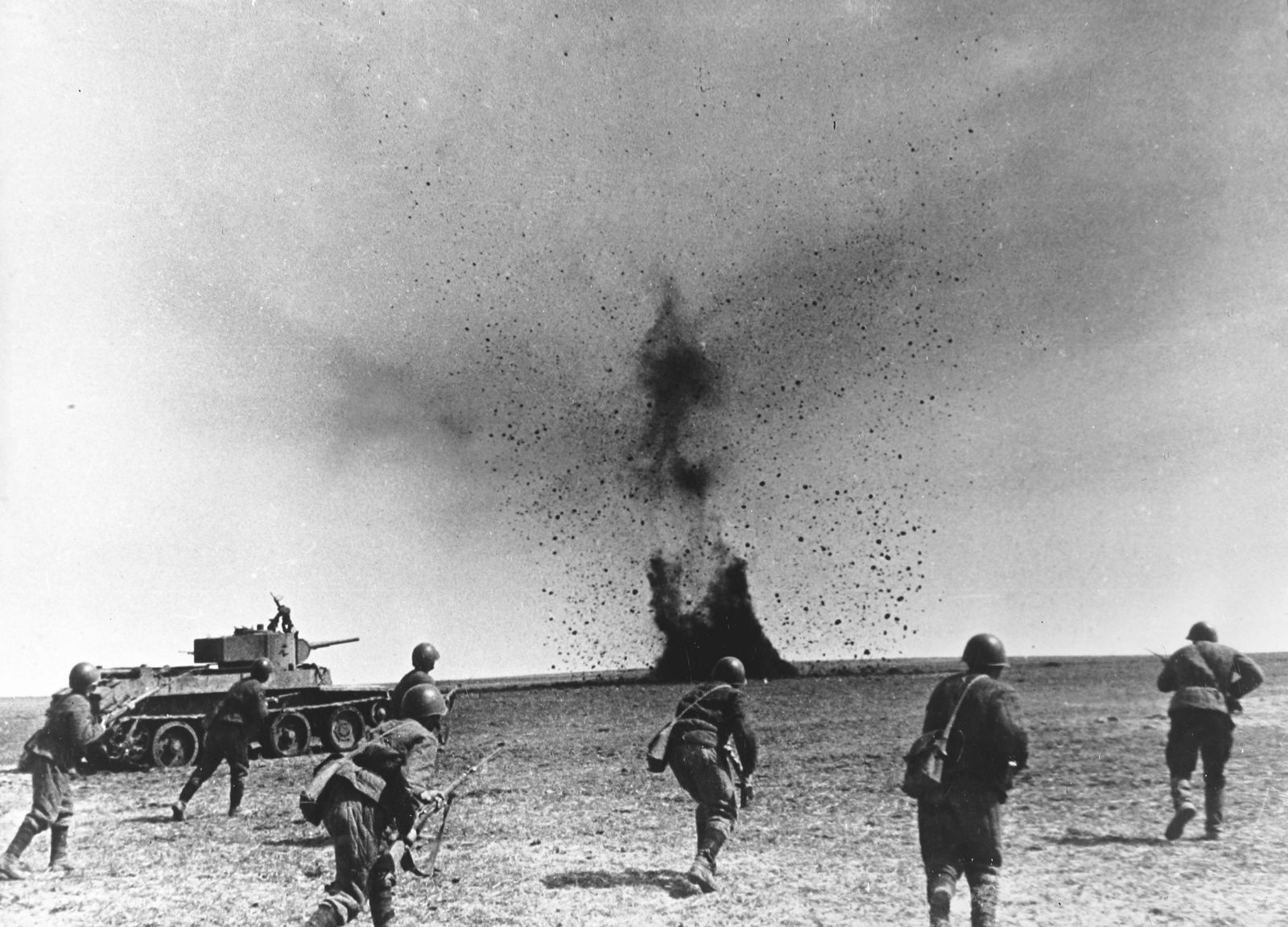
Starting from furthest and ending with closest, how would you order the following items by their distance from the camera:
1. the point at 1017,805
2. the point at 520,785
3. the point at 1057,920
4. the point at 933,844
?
the point at 520,785 → the point at 1017,805 → the point at 1057,920 → the point at 933,844

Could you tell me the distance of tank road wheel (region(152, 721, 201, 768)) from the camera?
59.2 ft

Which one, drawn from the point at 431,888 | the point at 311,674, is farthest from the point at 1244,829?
the point at 311,674

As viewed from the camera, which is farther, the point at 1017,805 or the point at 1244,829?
the point at 1017,805

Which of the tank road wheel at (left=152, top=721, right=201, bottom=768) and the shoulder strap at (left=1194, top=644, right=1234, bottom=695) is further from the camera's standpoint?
the tank road wheel at (left=152, top=721, right=201, bottom=768)

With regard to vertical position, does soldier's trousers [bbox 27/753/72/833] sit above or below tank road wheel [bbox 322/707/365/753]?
above

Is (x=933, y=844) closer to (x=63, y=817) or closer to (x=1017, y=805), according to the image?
(x=1017, y=805)

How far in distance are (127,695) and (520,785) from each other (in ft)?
28.2

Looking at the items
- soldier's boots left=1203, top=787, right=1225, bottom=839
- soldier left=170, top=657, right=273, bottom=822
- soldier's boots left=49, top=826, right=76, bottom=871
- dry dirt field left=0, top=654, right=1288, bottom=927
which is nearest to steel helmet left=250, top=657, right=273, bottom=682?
soldier left=170, top=657, right=273, bottom=822

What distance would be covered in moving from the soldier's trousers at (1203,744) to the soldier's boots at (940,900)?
4.18m

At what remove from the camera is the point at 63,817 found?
8805 millimetres

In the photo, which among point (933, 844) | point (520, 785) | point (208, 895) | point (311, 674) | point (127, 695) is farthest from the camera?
point (311, 674)

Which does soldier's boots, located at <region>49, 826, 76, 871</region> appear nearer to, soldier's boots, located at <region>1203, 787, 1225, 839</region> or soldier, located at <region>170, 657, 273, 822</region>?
soldier, located at <region>170, 657, 273, 822</region>

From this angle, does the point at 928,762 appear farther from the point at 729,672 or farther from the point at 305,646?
the point at 305,646

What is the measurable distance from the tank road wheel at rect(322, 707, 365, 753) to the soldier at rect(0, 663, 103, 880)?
11297 mm
